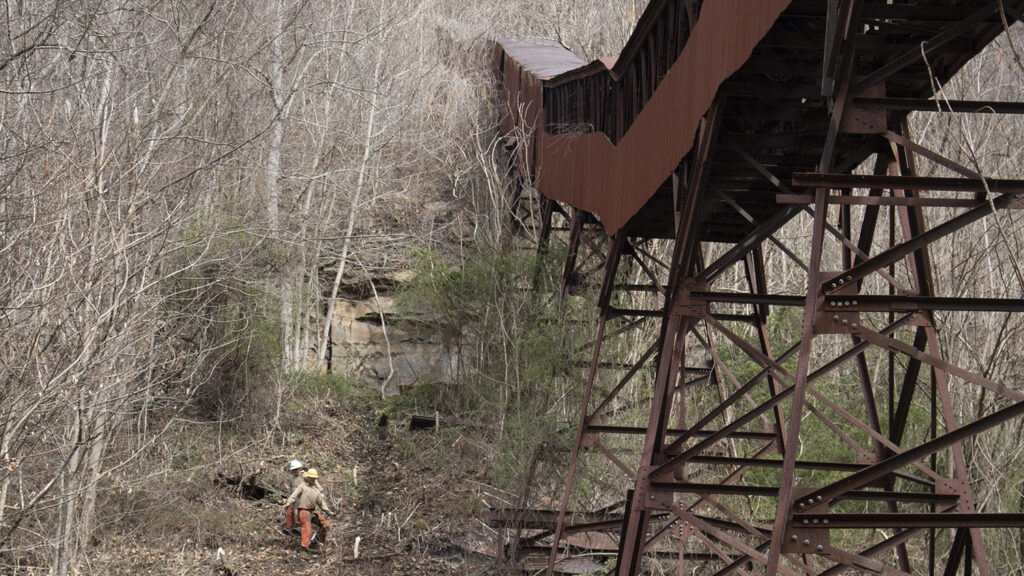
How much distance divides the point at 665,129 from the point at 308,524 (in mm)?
9714

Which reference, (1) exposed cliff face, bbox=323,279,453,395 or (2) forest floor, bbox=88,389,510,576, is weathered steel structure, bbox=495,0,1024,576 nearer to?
(2) forest floor, bbox=88,389,510,576

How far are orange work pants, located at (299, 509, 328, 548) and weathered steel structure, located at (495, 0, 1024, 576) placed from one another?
135 inches

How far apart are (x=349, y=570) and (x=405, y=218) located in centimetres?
1238

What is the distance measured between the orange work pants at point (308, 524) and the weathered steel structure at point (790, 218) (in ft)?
11.3

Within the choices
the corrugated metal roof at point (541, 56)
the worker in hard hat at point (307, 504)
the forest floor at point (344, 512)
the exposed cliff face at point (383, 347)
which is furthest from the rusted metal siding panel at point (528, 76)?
the worker in hard hat at point (307, 504)

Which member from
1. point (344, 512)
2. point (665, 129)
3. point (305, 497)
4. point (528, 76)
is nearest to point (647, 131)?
point (665, 129)

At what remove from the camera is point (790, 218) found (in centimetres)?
1059

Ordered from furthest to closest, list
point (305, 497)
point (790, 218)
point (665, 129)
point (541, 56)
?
point (541, 56), point (305, 497), point (790, 218), point (665, 129)

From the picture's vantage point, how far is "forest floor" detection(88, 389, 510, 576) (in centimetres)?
1529

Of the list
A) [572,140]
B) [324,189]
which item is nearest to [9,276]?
[572,140]

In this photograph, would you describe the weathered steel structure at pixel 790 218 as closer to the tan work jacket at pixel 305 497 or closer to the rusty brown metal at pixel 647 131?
the rusty brown metal at pixel 647 131

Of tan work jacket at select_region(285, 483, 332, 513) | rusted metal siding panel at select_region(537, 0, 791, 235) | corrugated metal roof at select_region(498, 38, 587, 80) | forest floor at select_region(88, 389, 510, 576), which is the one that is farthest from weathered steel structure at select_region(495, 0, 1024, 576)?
tan work jacket at select_region(285, 483, 332, 513)

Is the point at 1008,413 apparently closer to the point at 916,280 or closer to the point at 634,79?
the point at 916,280

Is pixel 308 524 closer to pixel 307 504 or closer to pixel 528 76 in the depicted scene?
pixel 307 504
